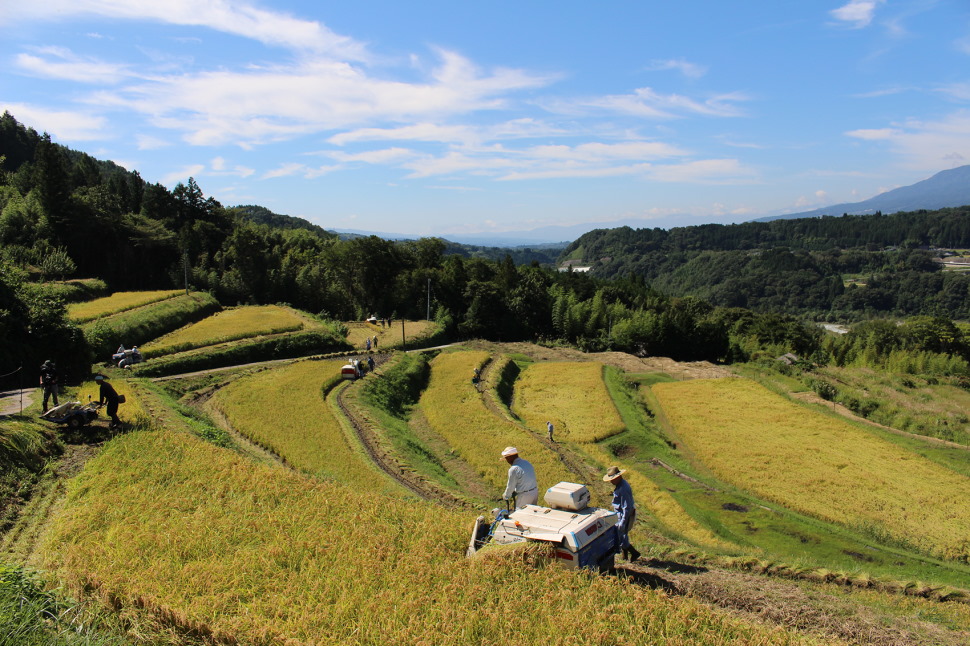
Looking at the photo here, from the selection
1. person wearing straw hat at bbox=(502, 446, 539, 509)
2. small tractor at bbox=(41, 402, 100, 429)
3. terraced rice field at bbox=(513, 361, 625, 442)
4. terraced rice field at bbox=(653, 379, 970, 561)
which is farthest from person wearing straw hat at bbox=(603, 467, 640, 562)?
terraced rice field at bbox=(513, 361, 625, 442)

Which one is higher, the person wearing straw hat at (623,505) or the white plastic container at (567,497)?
the white plastic container at (567,497)

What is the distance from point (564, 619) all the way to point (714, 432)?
28780 mm

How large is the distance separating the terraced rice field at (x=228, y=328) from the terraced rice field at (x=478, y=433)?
1395cm

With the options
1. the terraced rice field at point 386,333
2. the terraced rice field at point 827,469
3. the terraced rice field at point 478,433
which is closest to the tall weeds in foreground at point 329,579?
the terraced rice field at point 478,433

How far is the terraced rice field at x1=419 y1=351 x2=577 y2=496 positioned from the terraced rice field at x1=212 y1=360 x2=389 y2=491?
19.1 feet

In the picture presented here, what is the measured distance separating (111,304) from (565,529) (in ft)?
150

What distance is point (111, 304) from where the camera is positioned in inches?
1697

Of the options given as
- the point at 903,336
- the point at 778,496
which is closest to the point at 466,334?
the point at 778,496

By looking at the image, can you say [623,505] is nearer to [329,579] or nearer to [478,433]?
[329,579]

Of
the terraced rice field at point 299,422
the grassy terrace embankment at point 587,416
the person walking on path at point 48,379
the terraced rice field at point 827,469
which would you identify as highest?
the person walking on path at point 48,379

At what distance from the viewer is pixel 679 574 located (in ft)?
35.8

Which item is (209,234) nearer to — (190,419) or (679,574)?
(190,419)

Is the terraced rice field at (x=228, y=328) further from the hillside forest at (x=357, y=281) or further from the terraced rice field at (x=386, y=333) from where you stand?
the hillside forest at (x=357, y=281)

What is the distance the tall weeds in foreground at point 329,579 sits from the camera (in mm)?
7836
